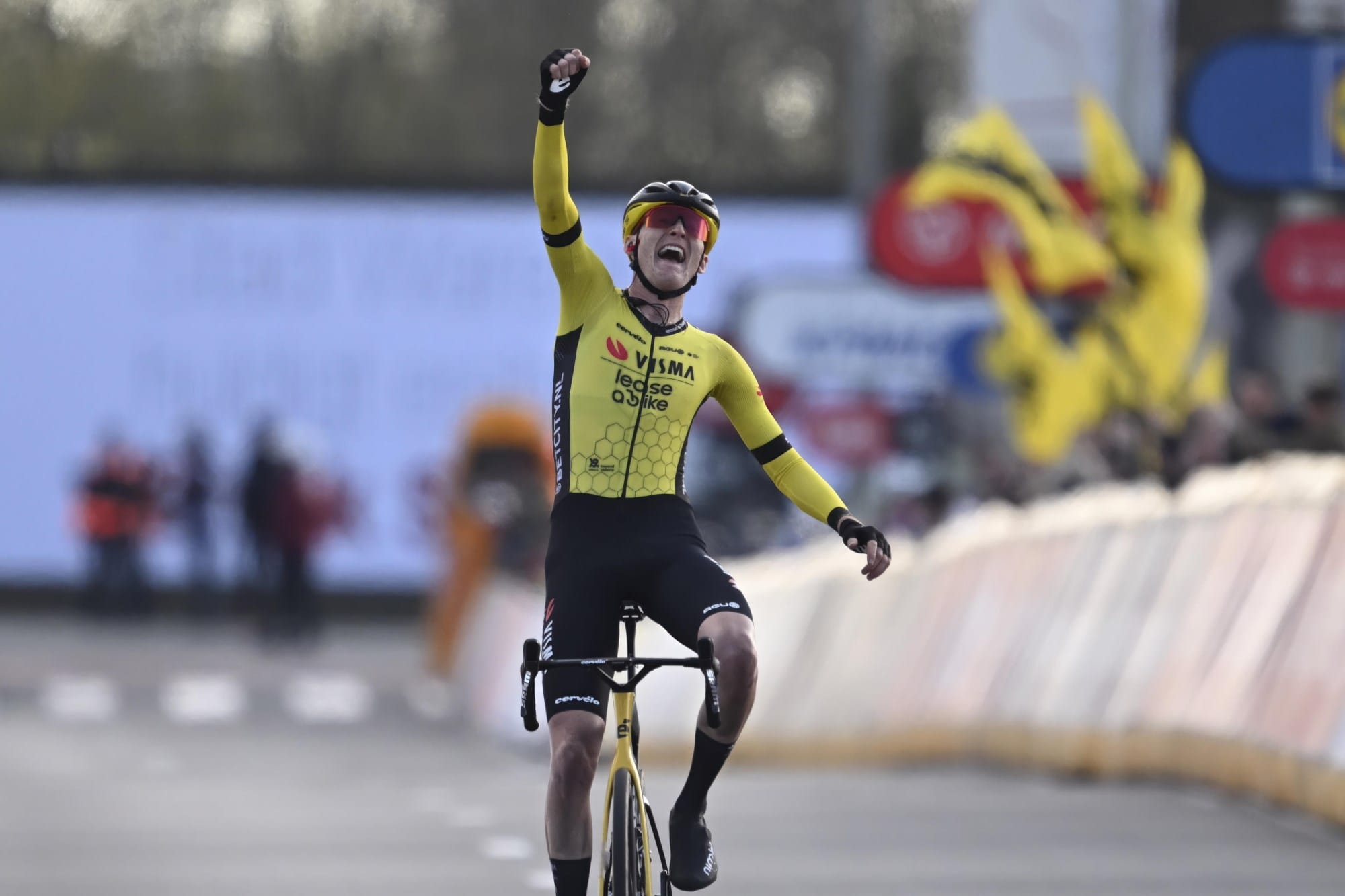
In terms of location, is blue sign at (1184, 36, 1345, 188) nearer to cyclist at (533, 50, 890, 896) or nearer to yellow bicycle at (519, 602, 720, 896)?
cyclist at (533, 50, 890, 896)

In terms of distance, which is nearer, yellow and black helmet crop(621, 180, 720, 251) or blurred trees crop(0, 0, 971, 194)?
yellow and black helmet crop(621, 180, 720, 251)

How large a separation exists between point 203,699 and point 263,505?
25.0ft

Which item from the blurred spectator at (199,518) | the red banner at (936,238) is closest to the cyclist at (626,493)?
the red banner at (936,238)

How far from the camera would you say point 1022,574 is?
52.9ft

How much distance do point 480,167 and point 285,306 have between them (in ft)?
46.9

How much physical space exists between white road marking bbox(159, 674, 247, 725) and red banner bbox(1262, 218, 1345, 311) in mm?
10205

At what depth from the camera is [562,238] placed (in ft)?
25.7

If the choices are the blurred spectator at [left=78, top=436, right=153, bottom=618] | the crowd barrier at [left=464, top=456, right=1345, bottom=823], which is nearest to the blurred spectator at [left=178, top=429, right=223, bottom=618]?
the blurred spectator at [left=78, top=436, right=153, bottom=618]

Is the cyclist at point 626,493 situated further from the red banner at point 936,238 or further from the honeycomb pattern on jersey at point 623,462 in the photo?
the red banner at point 936,238

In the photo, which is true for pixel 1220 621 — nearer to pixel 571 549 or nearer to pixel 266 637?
pixel 571 549

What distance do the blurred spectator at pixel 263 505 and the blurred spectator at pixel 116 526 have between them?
2.40m

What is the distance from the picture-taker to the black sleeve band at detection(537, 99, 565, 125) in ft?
24.9

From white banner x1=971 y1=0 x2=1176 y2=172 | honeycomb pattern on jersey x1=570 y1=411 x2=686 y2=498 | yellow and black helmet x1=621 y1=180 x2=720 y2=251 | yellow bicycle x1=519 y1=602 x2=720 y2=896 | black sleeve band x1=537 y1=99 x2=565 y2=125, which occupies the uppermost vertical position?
white banner x1=971 y1=0 x2=1176 y2=172

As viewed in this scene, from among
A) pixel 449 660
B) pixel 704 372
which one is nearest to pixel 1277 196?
pixel 704 372
